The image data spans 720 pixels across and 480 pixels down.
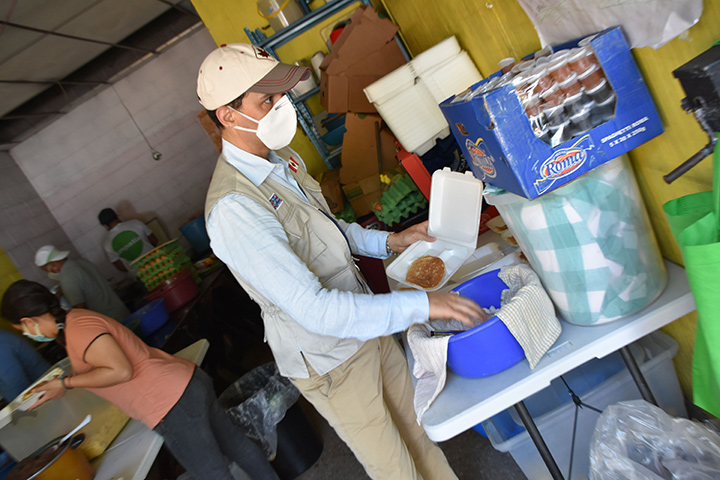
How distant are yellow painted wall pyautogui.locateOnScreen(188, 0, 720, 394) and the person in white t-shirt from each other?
4.94m

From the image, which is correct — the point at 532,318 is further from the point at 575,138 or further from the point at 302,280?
the point at 302,280

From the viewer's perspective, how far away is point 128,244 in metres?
6.29

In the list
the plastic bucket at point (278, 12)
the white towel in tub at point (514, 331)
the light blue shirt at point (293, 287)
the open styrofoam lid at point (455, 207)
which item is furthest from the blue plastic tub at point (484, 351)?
the plastic bucket at point (278, 12)

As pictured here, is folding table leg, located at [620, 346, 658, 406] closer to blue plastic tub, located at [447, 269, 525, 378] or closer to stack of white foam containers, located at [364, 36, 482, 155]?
blue plastic tub, located at [447, 269, 525, 378]

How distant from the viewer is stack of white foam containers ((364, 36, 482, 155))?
2240 mm

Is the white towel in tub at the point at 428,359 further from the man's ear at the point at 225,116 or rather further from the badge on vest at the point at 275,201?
the man's ear at the point at 225,116

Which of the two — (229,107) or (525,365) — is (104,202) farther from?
(525,365)

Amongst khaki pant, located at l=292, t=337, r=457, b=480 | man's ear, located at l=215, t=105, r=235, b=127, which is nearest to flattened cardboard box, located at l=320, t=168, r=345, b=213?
khaki pant, located at l=292, t=337, r=457, b=480

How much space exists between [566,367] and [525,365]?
108 mm

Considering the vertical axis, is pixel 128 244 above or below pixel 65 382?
above

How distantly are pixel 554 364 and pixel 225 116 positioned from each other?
1.28 metres

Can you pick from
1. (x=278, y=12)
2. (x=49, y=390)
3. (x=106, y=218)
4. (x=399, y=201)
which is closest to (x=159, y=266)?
(x=106, y=218)

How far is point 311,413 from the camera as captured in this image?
3.65 m

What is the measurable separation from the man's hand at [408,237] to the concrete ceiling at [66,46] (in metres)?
3.82
